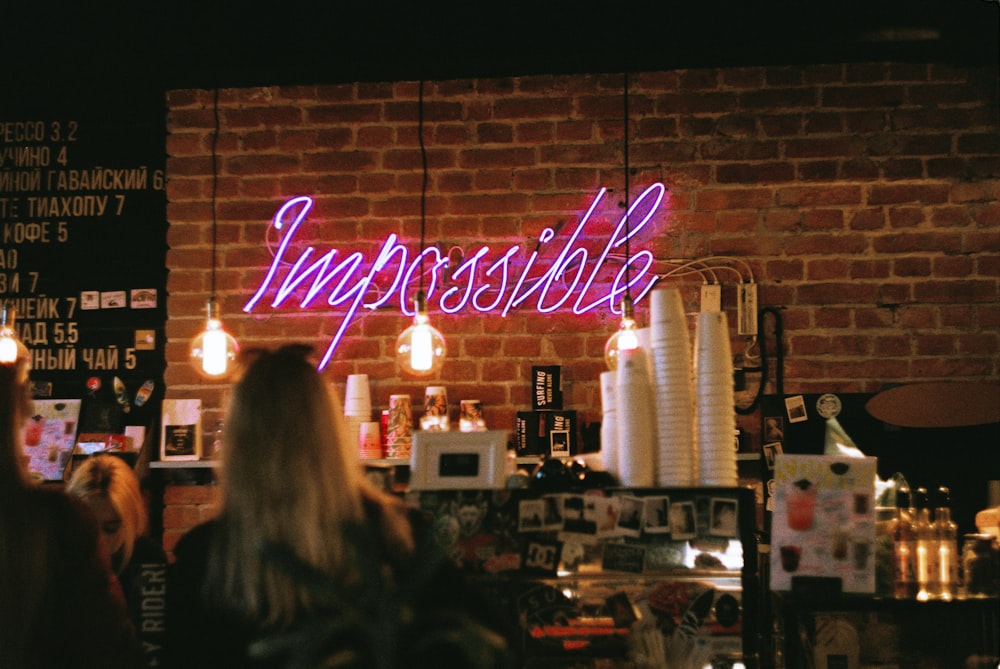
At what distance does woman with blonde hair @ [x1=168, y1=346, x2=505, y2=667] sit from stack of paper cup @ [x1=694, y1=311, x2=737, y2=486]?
3.38 ft

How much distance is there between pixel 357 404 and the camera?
4.21m

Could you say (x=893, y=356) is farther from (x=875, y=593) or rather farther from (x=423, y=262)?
(x=423, y=262)

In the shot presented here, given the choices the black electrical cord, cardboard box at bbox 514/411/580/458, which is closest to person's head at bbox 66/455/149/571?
cardboard box at bbox 514/411/580/458

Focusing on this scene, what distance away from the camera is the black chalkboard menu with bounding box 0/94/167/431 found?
14.6 ft

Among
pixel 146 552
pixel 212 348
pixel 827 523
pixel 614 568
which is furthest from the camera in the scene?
pixel 212 348

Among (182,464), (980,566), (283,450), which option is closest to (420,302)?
(182,464)

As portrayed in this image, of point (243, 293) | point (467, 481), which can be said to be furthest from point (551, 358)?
point (467, 481)

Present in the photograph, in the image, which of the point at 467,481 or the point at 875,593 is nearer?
the point at 467,481

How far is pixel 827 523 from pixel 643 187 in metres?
2.01

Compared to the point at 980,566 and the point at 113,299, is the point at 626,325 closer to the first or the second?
the point at 980,566

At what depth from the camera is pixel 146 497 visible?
4.30m

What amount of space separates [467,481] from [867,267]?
2.53 metres

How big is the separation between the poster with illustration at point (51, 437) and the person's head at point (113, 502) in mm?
877

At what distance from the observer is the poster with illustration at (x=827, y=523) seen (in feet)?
9.07
